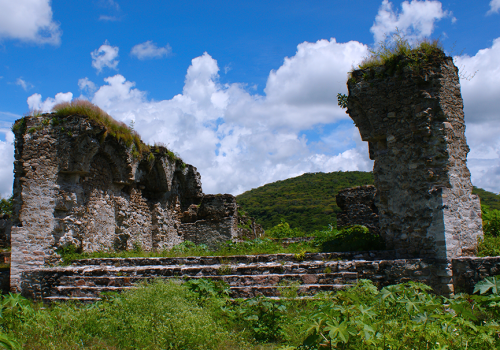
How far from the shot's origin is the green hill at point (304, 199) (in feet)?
103

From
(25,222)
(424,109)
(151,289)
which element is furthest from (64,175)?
(424,109)

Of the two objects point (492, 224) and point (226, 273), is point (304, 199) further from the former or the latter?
point (226, 273)

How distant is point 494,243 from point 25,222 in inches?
423

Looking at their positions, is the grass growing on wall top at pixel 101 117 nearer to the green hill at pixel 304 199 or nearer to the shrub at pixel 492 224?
the shrub at pixel 492 224

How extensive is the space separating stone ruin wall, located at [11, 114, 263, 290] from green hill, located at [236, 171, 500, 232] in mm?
16169

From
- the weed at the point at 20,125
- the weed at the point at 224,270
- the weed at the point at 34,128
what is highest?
the weed at the point at 20,125

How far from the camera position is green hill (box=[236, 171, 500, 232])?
3152cm

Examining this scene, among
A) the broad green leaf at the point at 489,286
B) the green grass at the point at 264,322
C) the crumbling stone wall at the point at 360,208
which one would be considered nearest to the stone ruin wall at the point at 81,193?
the green grass at the point at 264,322

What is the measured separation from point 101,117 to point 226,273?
6168 millimetres

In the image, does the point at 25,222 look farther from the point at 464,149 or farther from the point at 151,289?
the point at 464,149

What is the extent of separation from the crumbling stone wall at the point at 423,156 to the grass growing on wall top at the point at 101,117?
276 inches

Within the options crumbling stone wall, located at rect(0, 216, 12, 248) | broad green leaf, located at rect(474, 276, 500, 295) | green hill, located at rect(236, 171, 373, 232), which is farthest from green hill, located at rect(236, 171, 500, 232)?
broad green leaf, located at rect(474, 276, 500, 295)

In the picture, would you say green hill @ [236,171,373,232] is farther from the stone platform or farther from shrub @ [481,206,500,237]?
the stone platform

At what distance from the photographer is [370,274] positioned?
652 cm
